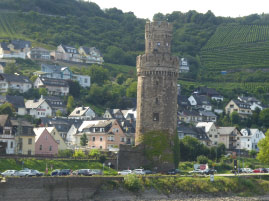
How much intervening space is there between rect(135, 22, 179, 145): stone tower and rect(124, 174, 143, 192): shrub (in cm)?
1288

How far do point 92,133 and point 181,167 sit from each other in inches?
839

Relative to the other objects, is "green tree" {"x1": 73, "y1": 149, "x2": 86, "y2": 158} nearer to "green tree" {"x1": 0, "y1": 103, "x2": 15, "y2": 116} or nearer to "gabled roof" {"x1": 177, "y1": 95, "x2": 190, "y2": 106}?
"green tree" {"x1": 0, "y1": 103, "x2": 15, "y2": 116}

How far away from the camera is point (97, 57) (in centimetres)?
18738

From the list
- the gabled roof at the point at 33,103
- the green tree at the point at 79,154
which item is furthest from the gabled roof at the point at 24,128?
the gabled roof at the point at 33,103

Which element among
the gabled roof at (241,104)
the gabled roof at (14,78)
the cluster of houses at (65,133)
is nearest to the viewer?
the cluster of houses at (65,133)

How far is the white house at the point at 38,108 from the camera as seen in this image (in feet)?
395

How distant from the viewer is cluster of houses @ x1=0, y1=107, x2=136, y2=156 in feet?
249

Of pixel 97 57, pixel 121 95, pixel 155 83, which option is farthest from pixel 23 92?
pixel 155 83

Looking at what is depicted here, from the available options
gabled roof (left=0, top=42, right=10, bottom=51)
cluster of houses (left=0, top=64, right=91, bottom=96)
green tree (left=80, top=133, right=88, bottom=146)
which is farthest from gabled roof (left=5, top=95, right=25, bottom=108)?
gabled roof (left=0, top=42, right=10, bottom=51)

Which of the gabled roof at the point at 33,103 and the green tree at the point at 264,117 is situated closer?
the gabled roof at the point at 33,103

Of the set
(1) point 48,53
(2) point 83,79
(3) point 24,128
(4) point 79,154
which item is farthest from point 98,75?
(3) point 24,128

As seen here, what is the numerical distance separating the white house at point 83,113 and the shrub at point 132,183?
6146 cm

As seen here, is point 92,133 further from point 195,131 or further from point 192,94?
point 192,94

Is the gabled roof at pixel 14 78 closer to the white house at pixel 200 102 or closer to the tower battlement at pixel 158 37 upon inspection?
the white house at pixel 200 102
